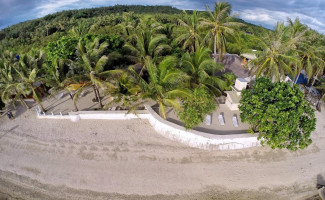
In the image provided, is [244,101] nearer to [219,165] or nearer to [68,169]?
[219,165]

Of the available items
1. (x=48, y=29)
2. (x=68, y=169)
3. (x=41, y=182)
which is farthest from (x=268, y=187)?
(x=48, y=29)

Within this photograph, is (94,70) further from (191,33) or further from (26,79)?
(191,33)

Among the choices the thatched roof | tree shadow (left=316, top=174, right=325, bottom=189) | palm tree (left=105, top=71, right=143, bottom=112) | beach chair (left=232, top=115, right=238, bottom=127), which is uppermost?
palm tree (left=105, top=71, right=143, bottom=112)

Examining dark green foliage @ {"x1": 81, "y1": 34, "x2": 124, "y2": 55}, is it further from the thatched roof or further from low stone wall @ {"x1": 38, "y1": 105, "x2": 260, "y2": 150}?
Result: the thatched roof

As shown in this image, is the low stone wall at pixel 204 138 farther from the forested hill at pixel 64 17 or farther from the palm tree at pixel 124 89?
the forested hill at pixel 64 17

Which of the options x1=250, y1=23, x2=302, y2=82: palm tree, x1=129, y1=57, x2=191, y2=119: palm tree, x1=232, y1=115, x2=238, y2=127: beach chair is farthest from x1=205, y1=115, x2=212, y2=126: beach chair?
x1=250, y1=23, x2=302, y2=82: palm tree

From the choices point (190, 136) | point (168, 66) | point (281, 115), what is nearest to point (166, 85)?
point (168, 66)
